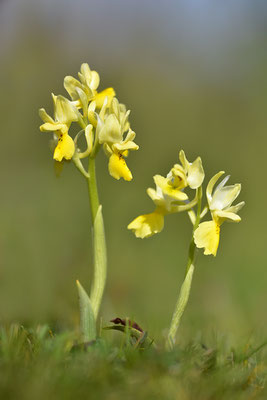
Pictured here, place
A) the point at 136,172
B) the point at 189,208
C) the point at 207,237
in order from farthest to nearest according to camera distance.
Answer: the point at 136,172 < the point at 189,208 < the point at 207,237

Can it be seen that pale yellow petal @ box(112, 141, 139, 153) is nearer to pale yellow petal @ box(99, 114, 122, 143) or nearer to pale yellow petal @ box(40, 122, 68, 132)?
pale yellow petal @ box(99, 114, 122, 143)

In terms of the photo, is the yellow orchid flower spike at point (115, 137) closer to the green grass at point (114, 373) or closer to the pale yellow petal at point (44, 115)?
the pale yellow petal at point (44, 115)

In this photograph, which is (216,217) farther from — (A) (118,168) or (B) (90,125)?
(B) (90,125)

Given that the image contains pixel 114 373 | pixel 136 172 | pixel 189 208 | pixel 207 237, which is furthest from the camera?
pixel 136 172

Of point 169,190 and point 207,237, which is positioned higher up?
point 169,190

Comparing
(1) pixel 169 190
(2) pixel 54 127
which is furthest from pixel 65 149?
(1) pixel 169 190

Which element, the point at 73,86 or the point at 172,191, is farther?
the point at 73,86
